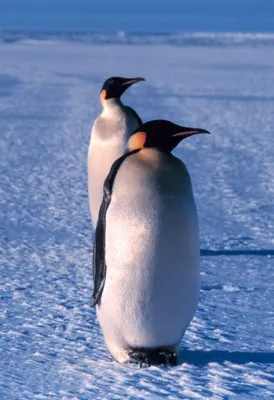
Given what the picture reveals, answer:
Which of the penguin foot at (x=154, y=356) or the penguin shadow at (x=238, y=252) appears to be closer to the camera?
the penguin foot at (x=154, y=356)

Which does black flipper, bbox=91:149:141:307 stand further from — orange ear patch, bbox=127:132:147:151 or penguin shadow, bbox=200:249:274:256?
penguin shadow, bbox=200:249:274:256

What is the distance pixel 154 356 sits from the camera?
262cm

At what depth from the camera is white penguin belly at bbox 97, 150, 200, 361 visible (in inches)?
98.8

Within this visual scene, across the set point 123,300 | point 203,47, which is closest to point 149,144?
point 123,300

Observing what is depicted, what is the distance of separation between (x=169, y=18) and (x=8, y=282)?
40.1m

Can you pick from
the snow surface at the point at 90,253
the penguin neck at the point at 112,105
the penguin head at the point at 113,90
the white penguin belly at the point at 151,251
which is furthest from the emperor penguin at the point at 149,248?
the penguin head at the point at 113,90

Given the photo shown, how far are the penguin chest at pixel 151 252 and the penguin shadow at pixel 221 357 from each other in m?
0.12

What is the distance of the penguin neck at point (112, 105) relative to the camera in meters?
4.14

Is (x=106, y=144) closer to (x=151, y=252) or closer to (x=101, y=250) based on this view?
(x=101, y=250)

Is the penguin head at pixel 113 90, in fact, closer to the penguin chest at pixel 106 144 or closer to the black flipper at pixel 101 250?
the penguin chest at pixel 106 144

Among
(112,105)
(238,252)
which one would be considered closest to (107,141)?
(112,105)

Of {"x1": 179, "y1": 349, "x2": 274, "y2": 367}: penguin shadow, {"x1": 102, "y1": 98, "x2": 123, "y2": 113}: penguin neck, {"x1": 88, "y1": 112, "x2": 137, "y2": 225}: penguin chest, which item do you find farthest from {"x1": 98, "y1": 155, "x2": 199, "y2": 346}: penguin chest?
{"x1": 102, "y1": 98, "x2": 123, "y2": 113}: penguin neck

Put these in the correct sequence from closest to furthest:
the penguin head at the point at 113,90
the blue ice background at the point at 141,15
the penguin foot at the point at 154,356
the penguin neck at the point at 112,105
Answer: the penguin foot at the point at 154,356
the penguin neck at the point at 112,105
the penguin head at the point at 113,90
the blue ice background at the point at 141,15

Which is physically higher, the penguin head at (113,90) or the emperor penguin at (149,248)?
the penguin head at (113,90)
